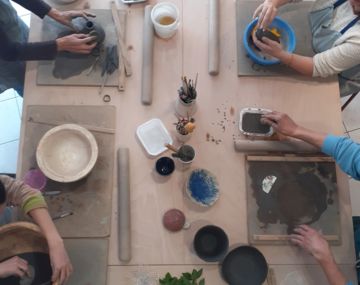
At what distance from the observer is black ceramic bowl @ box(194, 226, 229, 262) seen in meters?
1.27

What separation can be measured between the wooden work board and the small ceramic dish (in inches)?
3.9

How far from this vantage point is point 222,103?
1.47 meters

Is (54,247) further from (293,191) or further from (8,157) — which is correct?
(8,157)

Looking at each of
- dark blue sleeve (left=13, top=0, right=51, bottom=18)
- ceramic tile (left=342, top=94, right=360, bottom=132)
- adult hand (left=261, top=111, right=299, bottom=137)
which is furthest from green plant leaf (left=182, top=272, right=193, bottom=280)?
ceramic tile (left=342, top=94, right=360, bottom=132)

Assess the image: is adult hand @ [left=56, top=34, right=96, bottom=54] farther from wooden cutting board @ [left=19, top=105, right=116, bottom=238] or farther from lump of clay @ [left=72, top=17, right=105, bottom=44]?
wooden cutting board @ [left=19, top=105, right=116, bottom=238]

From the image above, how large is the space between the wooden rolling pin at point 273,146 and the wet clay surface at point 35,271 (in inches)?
31.8

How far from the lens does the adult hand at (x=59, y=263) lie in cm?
114

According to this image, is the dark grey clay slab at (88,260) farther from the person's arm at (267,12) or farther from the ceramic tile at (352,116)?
the ceramic tile at (352,116)

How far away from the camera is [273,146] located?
4.61 feet

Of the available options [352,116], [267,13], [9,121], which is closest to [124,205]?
[267,13]

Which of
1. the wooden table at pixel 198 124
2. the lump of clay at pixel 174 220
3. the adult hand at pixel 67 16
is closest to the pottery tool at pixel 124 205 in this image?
the wooden table at pixel 198 124

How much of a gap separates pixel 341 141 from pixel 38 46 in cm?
121

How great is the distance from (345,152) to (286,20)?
0.66 metres

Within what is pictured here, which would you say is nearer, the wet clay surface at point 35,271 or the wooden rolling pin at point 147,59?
the wet clay surface at point 35,271
